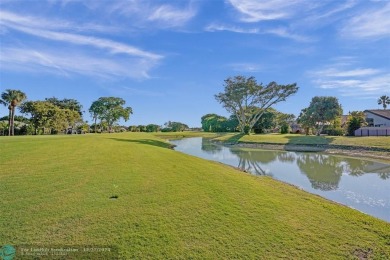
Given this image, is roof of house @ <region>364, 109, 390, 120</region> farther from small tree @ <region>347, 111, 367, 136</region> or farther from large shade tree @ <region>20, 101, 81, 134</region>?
large shade tree @ <region>20, 101, 81, 134</region>

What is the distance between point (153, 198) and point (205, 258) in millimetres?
2757

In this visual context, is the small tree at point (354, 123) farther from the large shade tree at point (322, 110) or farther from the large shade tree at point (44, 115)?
the large shade tree at point (44, 115)

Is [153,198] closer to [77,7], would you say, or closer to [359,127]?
[77,7]

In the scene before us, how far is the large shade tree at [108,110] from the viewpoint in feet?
222

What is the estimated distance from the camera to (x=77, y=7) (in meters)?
12.1

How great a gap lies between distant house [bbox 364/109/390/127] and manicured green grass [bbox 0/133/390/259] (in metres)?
50.9

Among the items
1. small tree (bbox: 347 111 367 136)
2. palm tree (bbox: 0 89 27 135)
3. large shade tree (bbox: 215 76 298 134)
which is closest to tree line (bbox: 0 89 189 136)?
palm tree (bbox: 0 89 27 135)

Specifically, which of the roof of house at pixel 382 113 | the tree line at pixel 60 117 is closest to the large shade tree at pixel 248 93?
the roof of house at pixel 382 113

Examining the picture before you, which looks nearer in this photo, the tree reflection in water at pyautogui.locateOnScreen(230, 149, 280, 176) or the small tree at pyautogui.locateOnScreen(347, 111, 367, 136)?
the tree reflection in water at pyautogui.locateOnScreen(230, 149, 280, 176)

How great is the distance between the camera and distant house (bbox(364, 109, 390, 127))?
1835 inches

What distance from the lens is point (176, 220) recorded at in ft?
16.7

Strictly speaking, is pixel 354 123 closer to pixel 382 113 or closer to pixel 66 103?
pixel 382 113

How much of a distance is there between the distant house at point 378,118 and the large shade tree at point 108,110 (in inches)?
2396

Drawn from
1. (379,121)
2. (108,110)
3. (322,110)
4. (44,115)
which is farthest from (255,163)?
(108,110)
